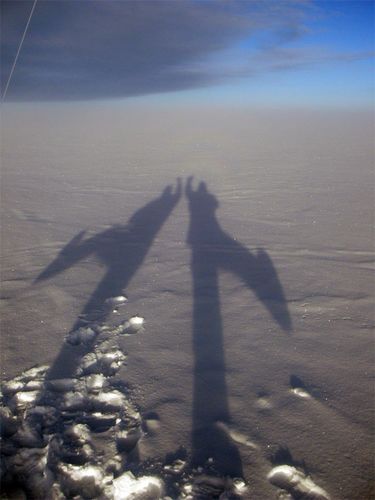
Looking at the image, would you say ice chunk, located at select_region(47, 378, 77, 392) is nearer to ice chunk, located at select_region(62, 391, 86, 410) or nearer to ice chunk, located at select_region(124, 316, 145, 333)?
ice chunk, located at select_region(62, 391, 86, 410)

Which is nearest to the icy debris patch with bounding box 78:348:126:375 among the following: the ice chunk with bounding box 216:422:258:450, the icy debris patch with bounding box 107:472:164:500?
the icy debris patch with bounding box 107:472:164:500

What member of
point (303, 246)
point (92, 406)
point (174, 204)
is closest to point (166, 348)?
point (92, 406)

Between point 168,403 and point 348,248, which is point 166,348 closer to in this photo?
point 168,403

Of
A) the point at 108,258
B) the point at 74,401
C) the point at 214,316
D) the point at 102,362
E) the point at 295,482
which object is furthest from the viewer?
the point at 108,258

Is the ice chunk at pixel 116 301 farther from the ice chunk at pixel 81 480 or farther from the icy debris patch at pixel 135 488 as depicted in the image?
the icy debris patch at pixel 135 488

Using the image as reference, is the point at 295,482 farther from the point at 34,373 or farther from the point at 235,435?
the point at 34,373

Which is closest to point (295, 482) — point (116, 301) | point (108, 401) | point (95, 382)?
point (108, 401)
